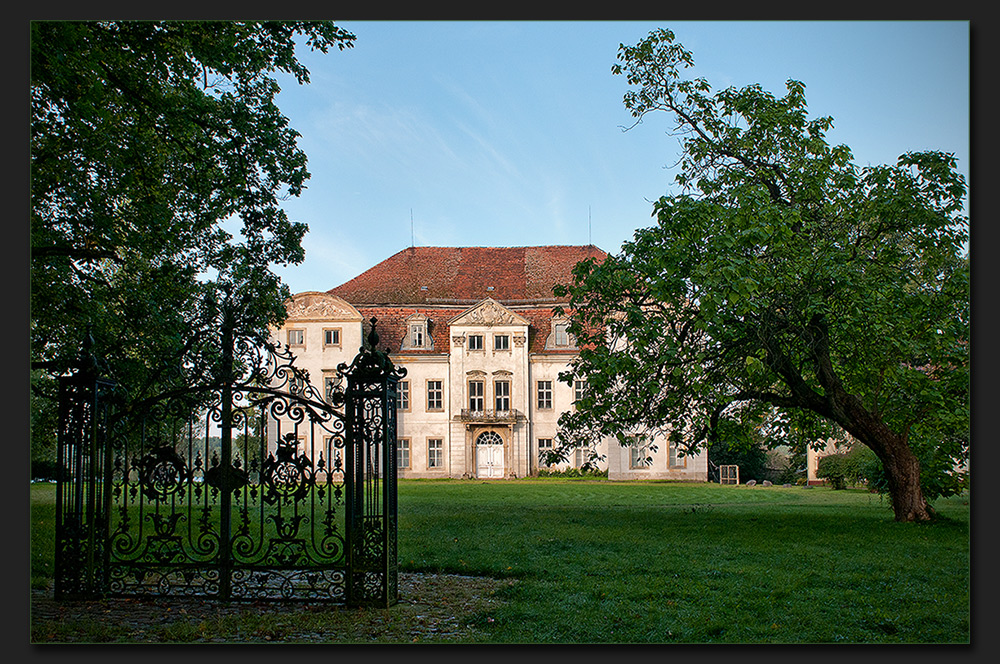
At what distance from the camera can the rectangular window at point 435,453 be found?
29.1m

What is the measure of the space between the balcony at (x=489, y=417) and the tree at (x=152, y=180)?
57.8 feet

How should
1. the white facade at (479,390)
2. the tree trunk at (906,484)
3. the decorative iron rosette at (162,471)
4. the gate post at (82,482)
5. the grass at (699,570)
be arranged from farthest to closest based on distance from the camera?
the white facade at (479,390), the tree trunk at (906,484), the decorative iron rosette at (162,471), the gate post at (82,482), the grass at (699,570)

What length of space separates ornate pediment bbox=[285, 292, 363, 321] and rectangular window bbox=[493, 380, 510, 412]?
5.39 m

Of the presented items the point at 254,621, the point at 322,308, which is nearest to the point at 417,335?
the point at 322,308

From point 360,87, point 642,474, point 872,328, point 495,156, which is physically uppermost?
point 360,87

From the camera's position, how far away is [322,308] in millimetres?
27453

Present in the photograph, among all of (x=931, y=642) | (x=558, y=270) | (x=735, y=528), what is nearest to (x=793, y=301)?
(x=735, y=528)

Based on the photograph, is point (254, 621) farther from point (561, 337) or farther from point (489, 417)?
point (561, 337)

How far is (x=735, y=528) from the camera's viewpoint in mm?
11023

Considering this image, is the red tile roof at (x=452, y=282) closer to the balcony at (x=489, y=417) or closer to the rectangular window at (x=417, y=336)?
the rectangular window at (x=417, y=336)

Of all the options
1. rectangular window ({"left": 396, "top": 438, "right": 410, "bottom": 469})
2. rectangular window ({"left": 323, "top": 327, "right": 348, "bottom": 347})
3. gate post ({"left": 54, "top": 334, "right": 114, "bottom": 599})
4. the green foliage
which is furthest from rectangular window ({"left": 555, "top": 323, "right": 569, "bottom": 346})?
gate post ({"left": 54, "top": 334, "right": 114, "bottom": 599})

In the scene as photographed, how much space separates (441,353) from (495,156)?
2085 cm

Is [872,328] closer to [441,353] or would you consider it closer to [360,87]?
[360,87]

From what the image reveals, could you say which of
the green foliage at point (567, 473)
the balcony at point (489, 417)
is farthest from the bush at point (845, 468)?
the balcony at point (489, 417)
